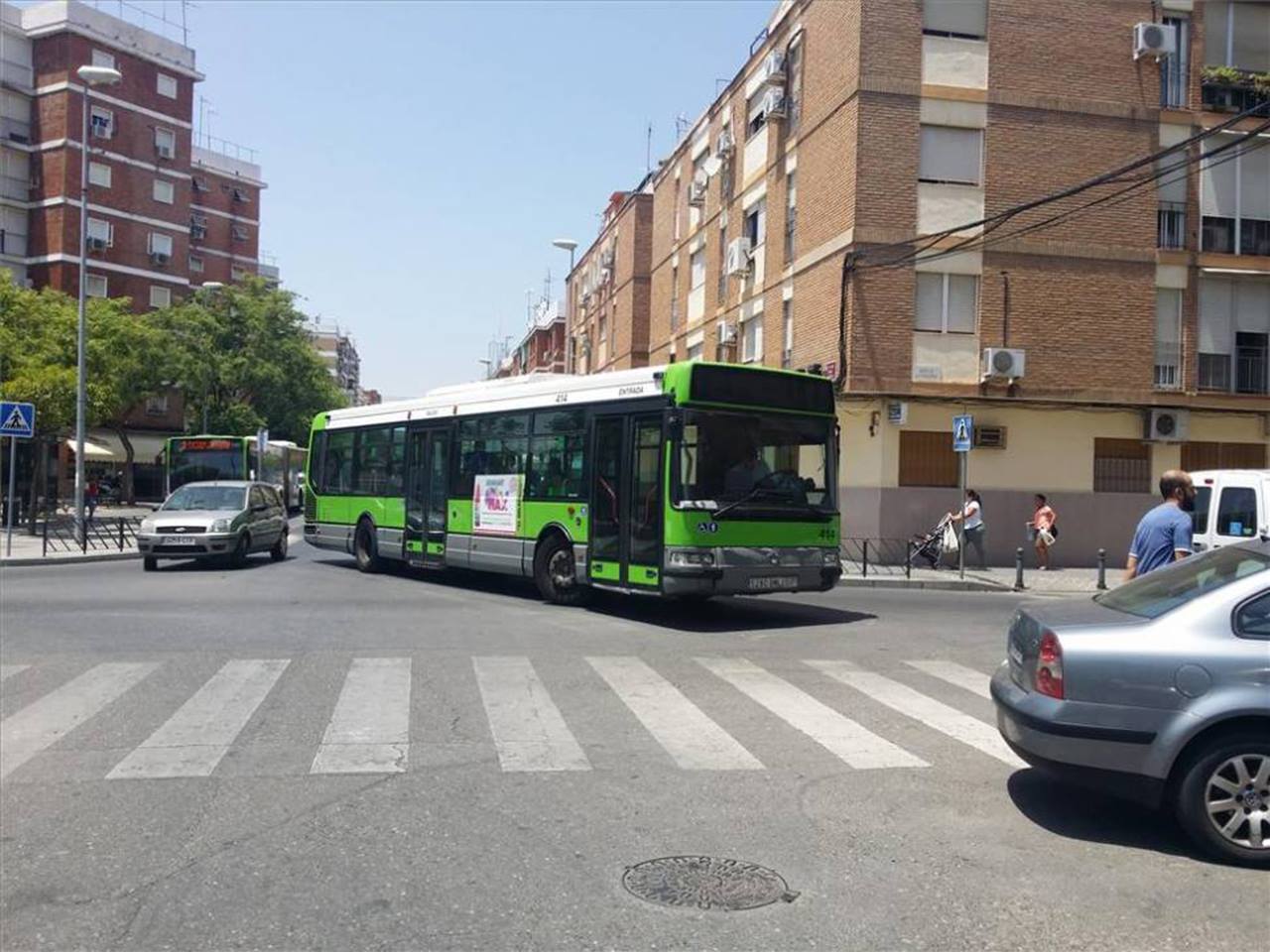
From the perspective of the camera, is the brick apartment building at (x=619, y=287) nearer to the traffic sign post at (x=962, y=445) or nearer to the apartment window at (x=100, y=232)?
the apartment window at (x=100, y=232)

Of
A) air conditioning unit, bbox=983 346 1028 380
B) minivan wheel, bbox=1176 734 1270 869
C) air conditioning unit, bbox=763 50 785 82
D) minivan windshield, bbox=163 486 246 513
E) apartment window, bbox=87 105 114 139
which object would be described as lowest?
minivan wheel, bbox=1176 734 1270 869

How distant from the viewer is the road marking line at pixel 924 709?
23.5ft

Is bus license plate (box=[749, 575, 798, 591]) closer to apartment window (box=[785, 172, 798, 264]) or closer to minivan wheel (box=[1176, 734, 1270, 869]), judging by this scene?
minivan wheel (box=[1176, 734, 1270, 869])

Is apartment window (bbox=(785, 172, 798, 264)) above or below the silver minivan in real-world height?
above

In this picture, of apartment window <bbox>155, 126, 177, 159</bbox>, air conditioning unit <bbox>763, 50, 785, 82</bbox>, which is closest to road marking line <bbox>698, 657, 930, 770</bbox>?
air conditioning unit <bbox>763, 50, 785, 82</bbox>

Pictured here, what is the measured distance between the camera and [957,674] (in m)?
9.88

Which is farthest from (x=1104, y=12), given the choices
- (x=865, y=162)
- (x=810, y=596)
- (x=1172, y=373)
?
(x=810, y=596)

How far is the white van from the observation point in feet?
51.5

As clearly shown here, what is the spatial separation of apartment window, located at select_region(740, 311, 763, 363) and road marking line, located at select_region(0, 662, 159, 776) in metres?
21.5

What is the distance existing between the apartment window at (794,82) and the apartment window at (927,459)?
8.65m

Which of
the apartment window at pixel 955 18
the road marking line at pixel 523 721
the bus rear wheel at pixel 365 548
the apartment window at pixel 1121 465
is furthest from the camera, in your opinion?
the apartment window at pixel 1121 465

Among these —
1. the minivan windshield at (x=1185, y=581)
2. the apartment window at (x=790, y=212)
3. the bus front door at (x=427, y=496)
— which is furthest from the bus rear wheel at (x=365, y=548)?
the minivan windshield at (x=1185, y=581)

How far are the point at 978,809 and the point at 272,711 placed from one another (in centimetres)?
483

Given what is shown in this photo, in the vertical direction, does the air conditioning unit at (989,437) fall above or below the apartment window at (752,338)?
below
